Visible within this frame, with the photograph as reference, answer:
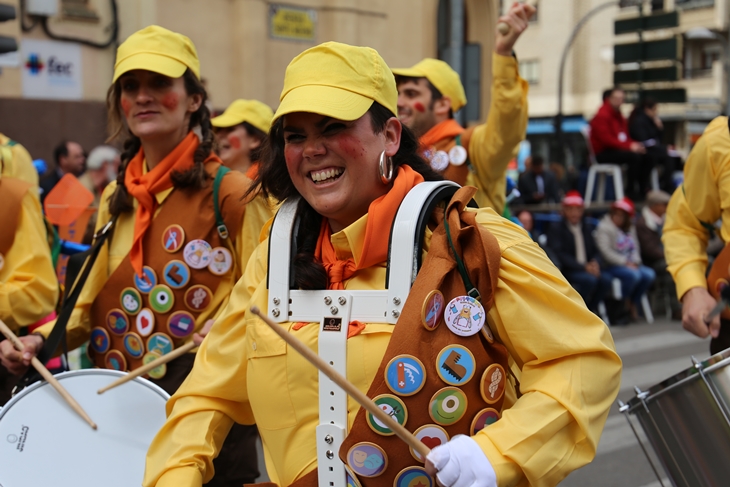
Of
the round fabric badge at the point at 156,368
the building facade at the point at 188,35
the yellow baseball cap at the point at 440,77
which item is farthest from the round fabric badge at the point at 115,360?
the building facade at the point at 188,35

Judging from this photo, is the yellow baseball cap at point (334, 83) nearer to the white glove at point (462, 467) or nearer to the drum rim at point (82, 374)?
the white glove at point (462, 467)

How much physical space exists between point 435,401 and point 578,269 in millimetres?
9622

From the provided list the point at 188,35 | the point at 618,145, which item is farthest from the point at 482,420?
the point at 618,145

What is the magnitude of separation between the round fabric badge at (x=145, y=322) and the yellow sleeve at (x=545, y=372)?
1810mm

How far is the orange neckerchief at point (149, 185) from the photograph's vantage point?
366cm

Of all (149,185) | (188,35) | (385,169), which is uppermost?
(188,35)

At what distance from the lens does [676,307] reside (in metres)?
12.8

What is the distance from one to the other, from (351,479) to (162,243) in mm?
1745

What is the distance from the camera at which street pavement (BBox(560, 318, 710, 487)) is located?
5.56m

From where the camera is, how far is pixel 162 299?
3.60 meters

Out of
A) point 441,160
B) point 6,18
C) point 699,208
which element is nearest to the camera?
point 699,208

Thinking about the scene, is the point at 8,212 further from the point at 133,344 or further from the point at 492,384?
the point at 492,384

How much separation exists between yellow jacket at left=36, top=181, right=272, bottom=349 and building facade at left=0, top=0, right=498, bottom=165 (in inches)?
240

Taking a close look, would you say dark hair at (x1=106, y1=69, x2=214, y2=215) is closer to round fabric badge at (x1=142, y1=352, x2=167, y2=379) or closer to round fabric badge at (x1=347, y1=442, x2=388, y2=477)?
round fabric badge at (x1=142, y1=352, x2=167, y2=379)
